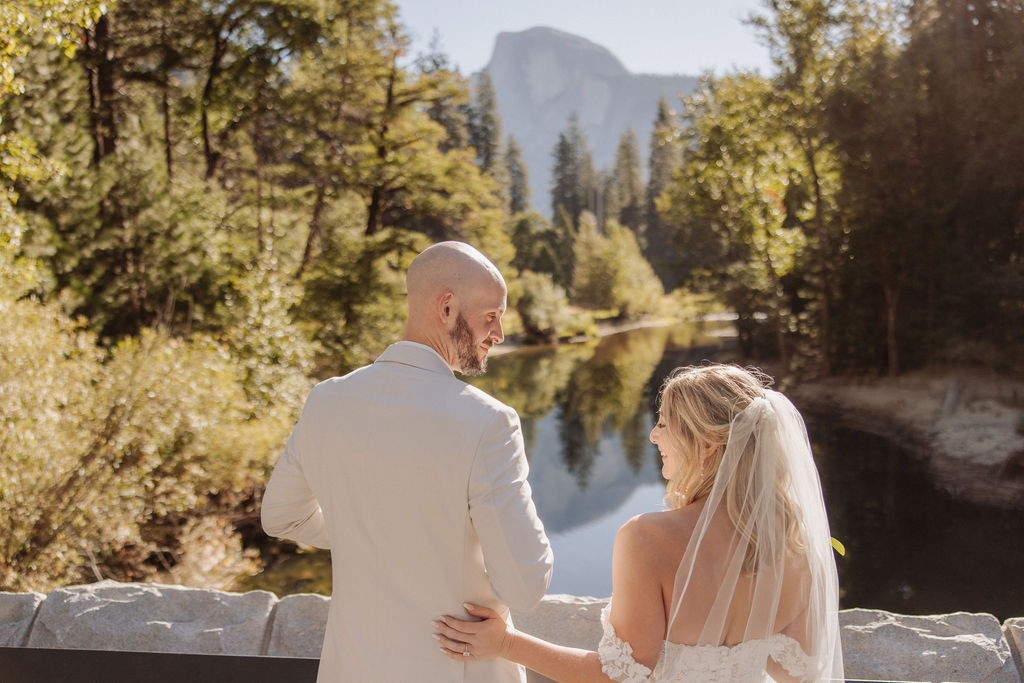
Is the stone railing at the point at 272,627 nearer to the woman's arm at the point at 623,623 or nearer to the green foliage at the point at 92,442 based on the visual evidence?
the woman's arm at the point at 623,623

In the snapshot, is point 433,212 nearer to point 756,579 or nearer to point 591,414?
point 591,414

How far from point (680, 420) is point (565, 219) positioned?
37.3 metres

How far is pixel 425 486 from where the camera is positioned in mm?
1198

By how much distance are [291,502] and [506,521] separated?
449 mm

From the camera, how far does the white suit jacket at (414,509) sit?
1172 millimetres

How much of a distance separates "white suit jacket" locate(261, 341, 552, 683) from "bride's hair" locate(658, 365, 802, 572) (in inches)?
12.0

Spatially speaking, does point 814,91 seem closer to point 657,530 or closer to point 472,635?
point 657,530

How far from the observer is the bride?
1267 millimetres

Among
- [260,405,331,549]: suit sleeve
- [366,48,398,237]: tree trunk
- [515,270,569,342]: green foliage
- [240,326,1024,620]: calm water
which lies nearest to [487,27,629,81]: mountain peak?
[515,270,569,342]: green foliage

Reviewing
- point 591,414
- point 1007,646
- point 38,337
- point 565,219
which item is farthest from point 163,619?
point 565,219

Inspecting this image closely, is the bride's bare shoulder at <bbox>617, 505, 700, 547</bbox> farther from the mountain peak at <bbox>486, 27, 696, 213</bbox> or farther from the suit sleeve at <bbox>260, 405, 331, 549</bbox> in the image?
the mountain peak at <bbox>486, 27, 696, 213</bbox>

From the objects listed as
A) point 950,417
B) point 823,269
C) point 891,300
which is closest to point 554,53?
point 823,269

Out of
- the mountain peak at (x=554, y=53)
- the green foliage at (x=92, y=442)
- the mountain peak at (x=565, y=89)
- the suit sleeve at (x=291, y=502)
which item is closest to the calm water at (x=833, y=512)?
the green foliage at (x=92, y=442)

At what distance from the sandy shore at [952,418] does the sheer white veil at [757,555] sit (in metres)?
9.27
